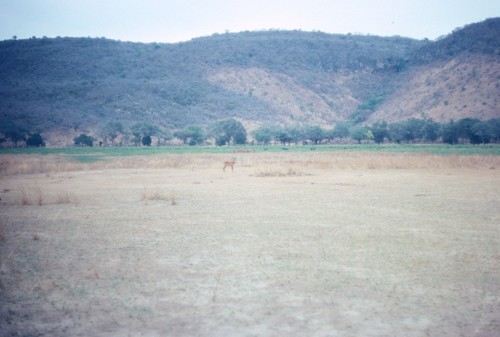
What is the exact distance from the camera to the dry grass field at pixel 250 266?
547cm

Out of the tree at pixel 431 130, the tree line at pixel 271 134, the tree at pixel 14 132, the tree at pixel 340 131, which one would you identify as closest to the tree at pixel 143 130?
the tree line at pixel 271 134

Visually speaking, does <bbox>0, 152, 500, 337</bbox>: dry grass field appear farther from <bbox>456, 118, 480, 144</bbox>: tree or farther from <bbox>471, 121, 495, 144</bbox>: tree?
<bbox>456, 118, 480, 144</bbox>: tree

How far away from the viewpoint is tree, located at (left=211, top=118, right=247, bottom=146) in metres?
77.6

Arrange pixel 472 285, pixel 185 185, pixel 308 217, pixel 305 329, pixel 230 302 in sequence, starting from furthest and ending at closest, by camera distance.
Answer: pixel 185 185 → pixel 308 217 → pixel 472 285 → pixel 230 302 → pixel 305 329

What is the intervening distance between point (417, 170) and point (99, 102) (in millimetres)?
74629

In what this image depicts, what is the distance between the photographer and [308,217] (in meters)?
12.6

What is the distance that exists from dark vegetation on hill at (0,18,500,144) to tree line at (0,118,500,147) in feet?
5.86

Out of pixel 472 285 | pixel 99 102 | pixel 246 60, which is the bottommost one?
pixel 472 285

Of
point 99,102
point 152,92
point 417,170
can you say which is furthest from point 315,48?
point 417,170

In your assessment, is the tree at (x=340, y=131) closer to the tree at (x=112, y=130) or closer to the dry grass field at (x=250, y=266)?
the tree at (x=112, y=130)

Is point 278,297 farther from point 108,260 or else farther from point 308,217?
point 308,217

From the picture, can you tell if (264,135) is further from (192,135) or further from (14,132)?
(14,132)

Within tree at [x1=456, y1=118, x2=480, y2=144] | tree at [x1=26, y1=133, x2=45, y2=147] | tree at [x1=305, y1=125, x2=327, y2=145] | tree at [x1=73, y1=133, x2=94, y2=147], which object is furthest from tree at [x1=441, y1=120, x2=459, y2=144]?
tree at [x1=26, y1=133, x2=45, y2=147]

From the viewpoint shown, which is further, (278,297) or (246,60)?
(246,60)
